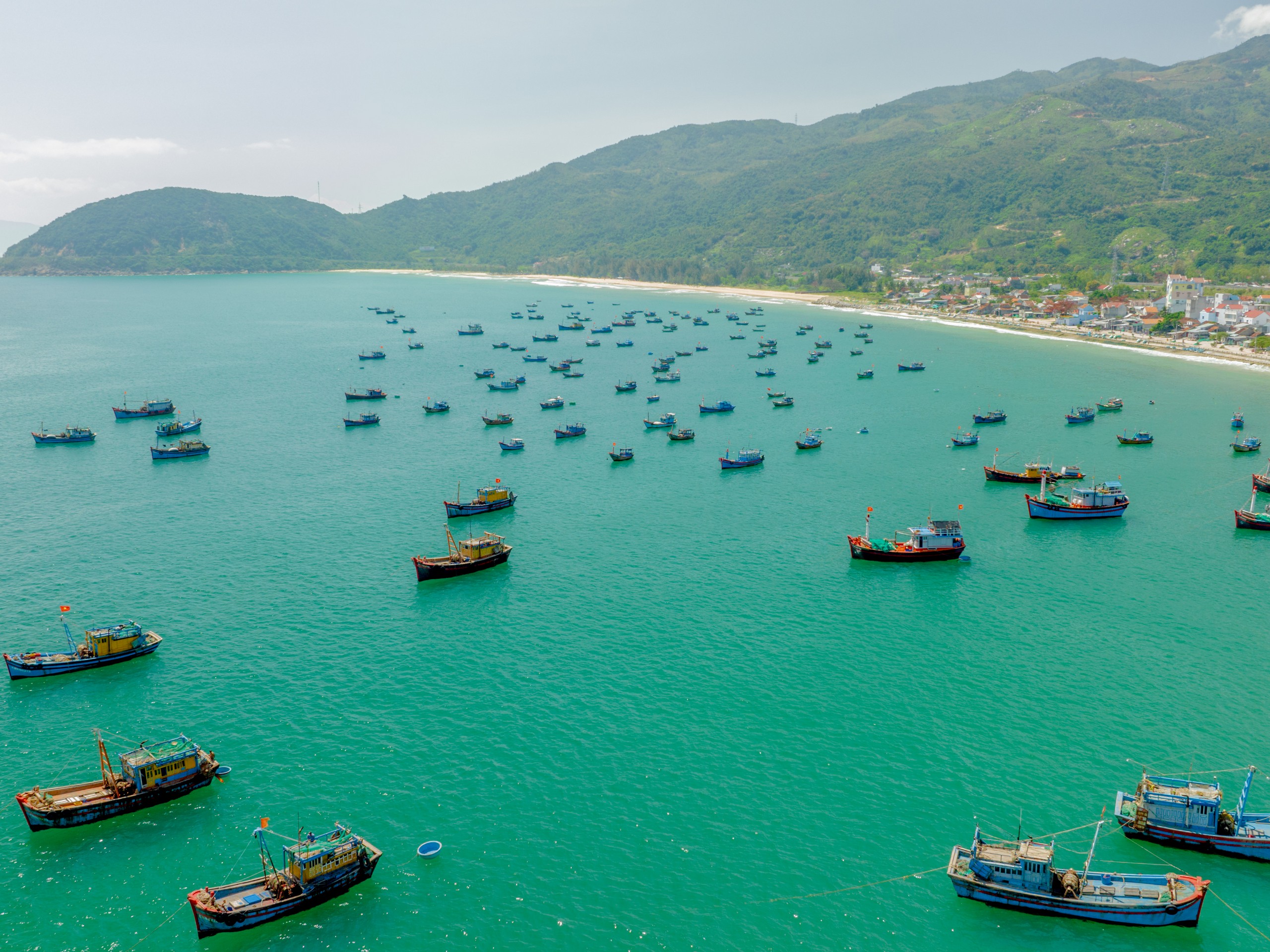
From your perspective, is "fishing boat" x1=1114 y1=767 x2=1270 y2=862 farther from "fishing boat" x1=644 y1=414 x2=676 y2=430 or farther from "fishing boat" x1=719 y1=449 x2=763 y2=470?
"fishing boat" x1=644 y1=414 x2=676 y2=430

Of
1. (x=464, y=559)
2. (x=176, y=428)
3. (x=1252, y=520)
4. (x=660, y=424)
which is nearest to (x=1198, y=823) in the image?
(x=464, y=559)

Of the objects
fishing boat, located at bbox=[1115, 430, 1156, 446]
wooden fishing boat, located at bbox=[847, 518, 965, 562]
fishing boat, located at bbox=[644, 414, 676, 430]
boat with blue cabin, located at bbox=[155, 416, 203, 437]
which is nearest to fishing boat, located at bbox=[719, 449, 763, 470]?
fishing boat, located at bbox=[644, 414, 676, 430]

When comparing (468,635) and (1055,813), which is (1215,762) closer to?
(1055,813)

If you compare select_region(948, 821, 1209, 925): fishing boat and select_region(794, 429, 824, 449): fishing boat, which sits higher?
select_region(794, 429, 824, 449): fishing boat

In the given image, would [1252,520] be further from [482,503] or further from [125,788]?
[125,788]

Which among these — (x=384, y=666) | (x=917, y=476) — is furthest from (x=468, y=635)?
(x=917, y=476)

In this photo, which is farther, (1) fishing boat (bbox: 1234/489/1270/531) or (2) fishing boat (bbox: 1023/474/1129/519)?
(2) fishing boat (bbox: 1023/474/1129/519)

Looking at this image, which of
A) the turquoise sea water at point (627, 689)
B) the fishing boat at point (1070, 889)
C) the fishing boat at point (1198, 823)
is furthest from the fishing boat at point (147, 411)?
the fishing boat at point (1198, 823)

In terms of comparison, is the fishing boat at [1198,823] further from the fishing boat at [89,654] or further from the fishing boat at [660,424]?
the fishing boat at [660,424]
